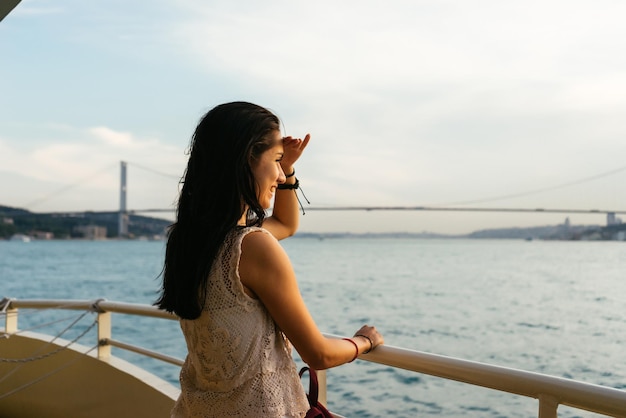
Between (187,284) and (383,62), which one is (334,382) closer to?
(187,284)

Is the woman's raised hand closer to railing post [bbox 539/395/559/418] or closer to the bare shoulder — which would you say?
the bare shoulder

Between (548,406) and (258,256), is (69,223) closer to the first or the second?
(258,256)

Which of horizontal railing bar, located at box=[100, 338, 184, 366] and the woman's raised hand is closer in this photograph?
the woman's raised hand

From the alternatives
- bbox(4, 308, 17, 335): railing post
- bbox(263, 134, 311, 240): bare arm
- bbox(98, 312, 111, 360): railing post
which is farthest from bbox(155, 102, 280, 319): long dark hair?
bbox(4, 308, 17, 335): railing post

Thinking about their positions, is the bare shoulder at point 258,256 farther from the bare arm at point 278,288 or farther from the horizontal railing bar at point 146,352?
the horizontal railing bar at point 146,352

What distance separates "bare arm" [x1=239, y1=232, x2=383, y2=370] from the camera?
1.11 metres

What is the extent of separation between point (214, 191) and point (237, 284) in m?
Answer: 0.16

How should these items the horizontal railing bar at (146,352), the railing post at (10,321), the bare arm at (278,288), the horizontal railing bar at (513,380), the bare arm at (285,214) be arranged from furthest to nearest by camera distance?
1. the railing post at (10,321)
2. the horizontal railing bar at (146,352)
3. the bare arm at (285,214)
4. the bare arm at (278,288)
5. the horizontal railing bar at (513,380)

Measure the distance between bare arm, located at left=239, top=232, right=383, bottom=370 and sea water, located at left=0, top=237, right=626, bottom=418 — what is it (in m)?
3.32

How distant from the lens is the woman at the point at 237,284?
1.12 metres

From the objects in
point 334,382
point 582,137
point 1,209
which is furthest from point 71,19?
point 582,137

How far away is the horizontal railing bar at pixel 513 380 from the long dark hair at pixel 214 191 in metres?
0.39

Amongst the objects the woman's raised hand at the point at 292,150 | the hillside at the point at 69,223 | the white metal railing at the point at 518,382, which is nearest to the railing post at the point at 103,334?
the white metal railing at the point at 518,382

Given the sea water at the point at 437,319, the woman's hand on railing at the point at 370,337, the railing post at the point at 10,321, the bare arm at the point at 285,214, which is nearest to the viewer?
the woman's hand on railing at the point at 370,337
